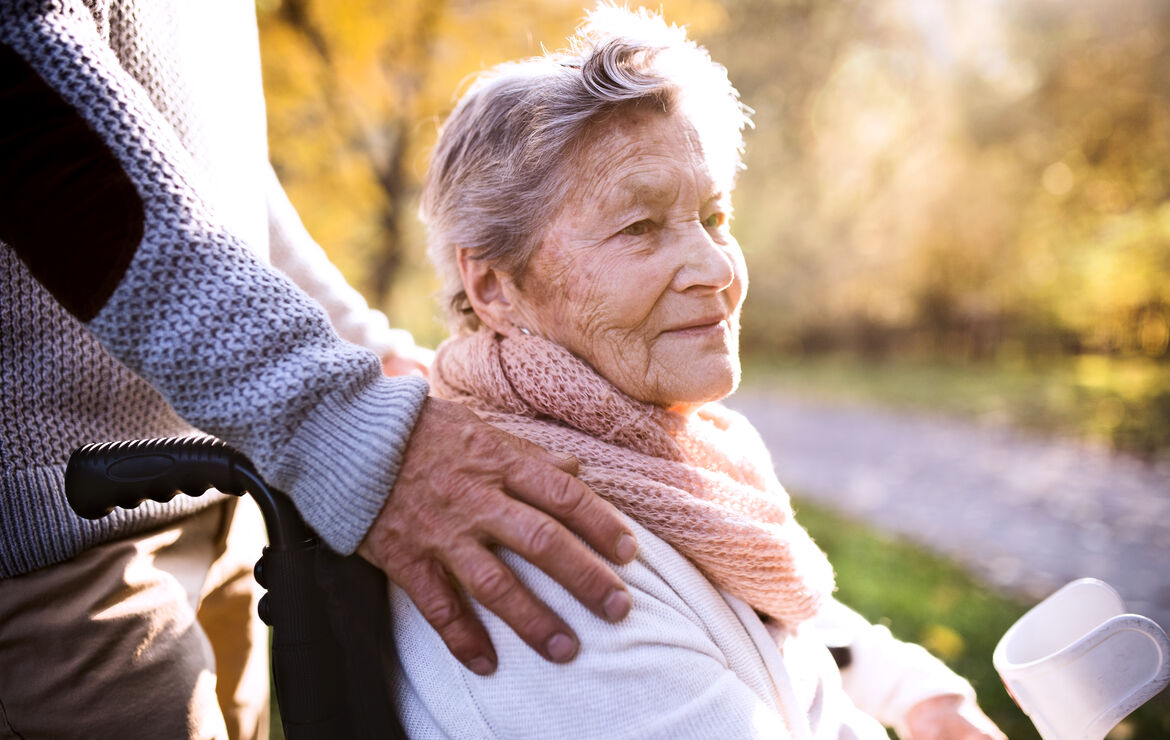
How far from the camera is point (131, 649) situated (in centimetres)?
142

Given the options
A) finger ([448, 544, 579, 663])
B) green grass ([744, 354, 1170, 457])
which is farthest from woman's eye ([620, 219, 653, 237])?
green grass ([744, 354, 1170, 457])

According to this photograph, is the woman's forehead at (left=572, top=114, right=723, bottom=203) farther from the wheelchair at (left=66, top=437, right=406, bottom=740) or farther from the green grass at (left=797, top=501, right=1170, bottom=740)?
the green grass at (left=797, top=501, right=1170, bottom=740)

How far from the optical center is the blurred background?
595cm

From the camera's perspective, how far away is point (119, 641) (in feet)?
4.62

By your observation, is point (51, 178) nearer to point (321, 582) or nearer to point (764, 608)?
point (321, 582)

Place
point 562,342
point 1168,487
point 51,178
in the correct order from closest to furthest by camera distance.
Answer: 1. point 51,178
2. point 562,342
3. point 1168,487

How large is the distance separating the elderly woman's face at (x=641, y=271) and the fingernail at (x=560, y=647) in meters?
0.59

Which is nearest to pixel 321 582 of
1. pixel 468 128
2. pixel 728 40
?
pixel 468 128

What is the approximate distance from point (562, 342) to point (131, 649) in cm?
99

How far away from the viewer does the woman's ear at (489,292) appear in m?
1.77

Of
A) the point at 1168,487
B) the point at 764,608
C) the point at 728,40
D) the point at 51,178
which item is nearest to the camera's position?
the point at 51,178

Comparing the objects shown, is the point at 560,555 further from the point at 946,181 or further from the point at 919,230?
the point at 919,230

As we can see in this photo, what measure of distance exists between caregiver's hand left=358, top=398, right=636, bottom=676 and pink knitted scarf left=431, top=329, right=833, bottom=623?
0.75 ft

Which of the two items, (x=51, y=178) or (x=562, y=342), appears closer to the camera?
(x=51, y=178)
